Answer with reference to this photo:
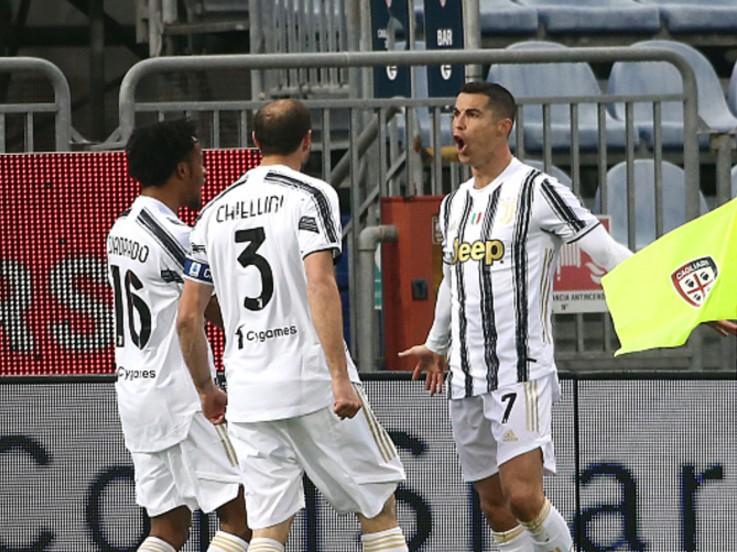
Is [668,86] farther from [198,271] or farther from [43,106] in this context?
[198,271]

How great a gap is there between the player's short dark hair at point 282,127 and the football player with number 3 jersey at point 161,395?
627 mm

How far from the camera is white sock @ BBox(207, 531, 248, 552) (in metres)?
6.69

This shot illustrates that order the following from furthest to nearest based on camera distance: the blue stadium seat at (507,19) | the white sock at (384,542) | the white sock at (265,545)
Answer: the blue stadium seat at (507,19) < the white sock at (384,542) < the white sock at (265,545)

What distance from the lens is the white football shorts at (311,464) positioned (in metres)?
6.20

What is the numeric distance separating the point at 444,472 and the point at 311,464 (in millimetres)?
1766

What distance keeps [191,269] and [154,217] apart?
485 millimetres

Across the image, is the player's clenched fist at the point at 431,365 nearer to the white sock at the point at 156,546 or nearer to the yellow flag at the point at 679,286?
the yellow flag at the point at 679,286

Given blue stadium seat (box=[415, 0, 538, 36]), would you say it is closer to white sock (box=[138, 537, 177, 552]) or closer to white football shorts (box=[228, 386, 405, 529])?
white sock (box=[138, 537, 177, 552])

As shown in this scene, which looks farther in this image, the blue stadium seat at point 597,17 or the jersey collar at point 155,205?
the blue stadium seat at point 597,17

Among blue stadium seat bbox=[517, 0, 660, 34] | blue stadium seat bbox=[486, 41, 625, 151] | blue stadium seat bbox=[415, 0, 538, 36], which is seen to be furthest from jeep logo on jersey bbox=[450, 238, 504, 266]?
blue stadium seat bbox=[517, 0, 660, 34]

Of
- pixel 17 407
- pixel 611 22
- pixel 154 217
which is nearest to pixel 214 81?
pixel 611 22

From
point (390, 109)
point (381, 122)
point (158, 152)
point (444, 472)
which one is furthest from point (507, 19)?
point (158, 152)

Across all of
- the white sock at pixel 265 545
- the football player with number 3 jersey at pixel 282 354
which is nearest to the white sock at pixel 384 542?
the football player with number 3 jersey at pixel 282 354

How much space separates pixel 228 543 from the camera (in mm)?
6699
